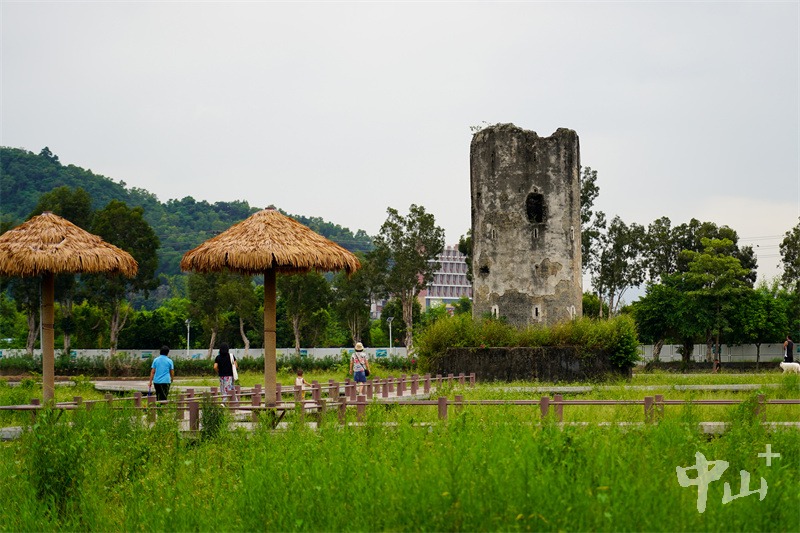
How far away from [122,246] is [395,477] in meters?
48.7

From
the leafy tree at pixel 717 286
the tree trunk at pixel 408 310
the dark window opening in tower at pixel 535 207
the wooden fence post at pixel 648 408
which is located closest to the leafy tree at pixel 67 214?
the tree trunk at pixel 408 310

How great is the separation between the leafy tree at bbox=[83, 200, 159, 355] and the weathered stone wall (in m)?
28.7

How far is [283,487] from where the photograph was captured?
36.9 ft

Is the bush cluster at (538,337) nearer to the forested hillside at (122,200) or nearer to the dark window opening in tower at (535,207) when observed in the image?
the dark window opening in tower at (535,207)

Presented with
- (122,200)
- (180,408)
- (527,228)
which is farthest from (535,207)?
(122,200)

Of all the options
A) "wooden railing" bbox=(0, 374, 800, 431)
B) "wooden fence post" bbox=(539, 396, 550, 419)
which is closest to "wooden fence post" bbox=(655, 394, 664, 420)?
"wooden railing" bbox=(0, 374, 800, 431)

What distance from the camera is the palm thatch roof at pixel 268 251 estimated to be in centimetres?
1753

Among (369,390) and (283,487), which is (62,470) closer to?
(283,487)

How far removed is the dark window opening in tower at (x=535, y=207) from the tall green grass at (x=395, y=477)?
2113cm

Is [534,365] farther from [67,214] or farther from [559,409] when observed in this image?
[67,214]

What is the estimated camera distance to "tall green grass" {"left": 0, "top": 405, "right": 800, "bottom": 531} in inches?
380

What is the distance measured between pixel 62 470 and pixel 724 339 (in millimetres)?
52403

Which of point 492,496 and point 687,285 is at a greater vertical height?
point 687,285

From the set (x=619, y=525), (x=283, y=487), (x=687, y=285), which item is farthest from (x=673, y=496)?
(x=687, y=285)
